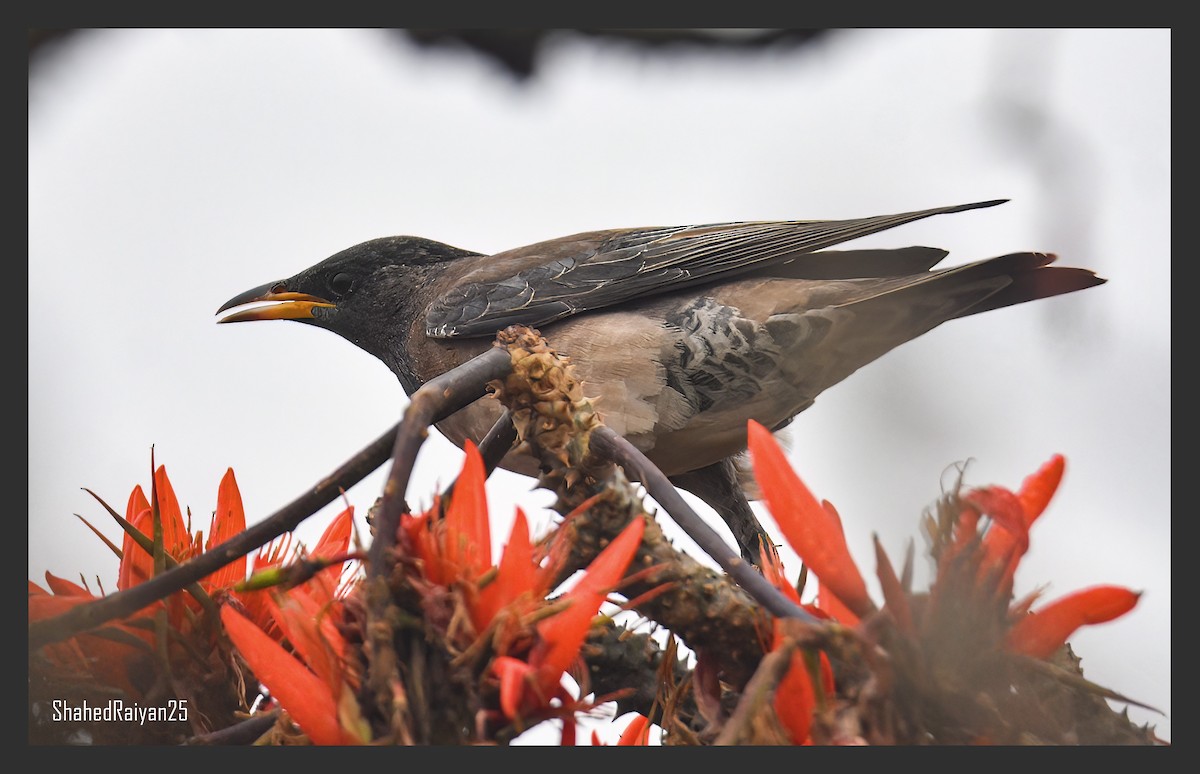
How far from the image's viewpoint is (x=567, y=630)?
102cm

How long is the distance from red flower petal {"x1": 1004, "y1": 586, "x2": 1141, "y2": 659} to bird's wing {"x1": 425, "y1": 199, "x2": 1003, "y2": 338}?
1.44m

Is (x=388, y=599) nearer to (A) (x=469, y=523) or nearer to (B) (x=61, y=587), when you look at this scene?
(A) (x=469, y=523)

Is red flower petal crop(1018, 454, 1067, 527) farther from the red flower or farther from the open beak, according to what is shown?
the open beak

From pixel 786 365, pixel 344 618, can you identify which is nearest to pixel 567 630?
pixel 344 618

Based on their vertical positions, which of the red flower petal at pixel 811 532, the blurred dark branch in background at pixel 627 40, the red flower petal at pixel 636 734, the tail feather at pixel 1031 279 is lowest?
the red flower petal at pixel 636 734

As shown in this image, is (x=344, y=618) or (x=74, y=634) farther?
(x=74, y=634)

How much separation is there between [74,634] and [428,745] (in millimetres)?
447

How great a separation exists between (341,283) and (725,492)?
113 centimetres

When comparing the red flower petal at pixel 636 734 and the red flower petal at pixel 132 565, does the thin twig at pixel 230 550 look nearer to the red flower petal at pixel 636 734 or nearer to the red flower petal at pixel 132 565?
the red flower petal at pixel 132 565

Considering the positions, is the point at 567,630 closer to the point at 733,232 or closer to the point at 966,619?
the point at 966,619

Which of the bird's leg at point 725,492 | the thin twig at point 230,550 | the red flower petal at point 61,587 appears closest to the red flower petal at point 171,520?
the red flower petal at point 61,587

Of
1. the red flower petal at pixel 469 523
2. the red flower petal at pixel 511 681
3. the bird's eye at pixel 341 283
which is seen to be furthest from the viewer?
the bird's eye at pixel 341 283

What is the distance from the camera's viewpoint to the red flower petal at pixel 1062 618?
1.03m

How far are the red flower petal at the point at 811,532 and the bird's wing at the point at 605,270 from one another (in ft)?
4.64
